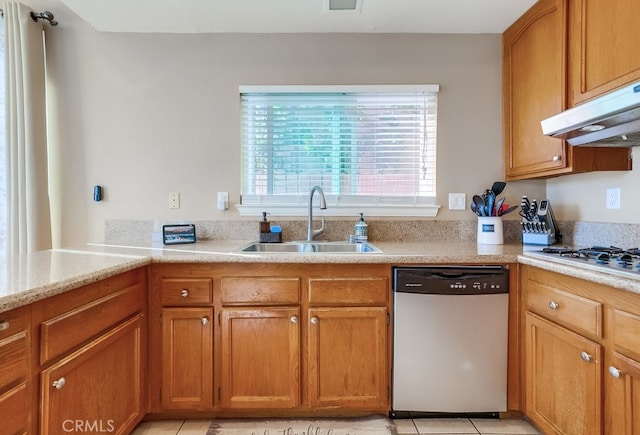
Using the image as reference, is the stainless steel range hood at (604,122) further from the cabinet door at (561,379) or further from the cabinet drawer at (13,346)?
the cabinet drawer at (13,346)

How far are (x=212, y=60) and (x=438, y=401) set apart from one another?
236 centimetres

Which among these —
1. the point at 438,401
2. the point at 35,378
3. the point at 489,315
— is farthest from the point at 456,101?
the point at 35,378

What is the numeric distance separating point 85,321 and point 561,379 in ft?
6.10

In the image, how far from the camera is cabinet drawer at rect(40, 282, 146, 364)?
104cm

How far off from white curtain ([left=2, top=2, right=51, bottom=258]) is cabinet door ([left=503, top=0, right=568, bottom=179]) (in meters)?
2.89

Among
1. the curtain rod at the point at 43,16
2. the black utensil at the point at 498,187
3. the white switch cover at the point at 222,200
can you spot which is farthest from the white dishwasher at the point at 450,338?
the curtain rod at the point at 43,16

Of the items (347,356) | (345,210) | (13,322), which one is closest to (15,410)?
(13,322)

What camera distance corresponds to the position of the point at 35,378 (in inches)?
39.4

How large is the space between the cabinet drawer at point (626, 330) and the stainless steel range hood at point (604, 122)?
2.25 feet

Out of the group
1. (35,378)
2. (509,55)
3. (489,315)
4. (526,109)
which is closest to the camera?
(35,378)

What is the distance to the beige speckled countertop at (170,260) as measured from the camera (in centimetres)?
103

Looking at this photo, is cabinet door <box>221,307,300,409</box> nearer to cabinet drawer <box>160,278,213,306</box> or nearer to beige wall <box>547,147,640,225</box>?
cabinet drawer <box>160,278,213,306</box>

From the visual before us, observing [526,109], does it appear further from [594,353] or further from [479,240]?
[594,353]

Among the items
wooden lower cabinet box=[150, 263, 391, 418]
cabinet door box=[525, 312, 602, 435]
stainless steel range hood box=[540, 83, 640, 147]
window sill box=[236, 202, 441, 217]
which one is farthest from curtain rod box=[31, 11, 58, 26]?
cabinet door box=[525, 312, 602, 435]
